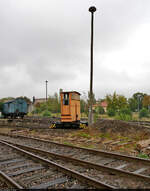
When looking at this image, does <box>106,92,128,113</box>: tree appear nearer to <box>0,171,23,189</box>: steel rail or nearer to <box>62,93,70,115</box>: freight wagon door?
<box>62,93,70,115</box>: freight wagon door

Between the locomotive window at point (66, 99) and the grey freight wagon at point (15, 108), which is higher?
the locomotive window at point (66, 99)

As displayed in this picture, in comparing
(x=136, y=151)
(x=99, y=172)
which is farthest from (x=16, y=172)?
(x=136, y=151)

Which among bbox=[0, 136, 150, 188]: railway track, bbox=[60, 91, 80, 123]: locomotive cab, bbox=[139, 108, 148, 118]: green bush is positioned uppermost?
bbox=[60, 91, 80, 123]: locomotive cab

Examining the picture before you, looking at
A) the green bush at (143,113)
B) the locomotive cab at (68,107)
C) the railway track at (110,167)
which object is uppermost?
the locomotive cab at (68,107)

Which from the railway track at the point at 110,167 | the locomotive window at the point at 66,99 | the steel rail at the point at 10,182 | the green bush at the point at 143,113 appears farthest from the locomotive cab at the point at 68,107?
the green bush at the point at 143,113

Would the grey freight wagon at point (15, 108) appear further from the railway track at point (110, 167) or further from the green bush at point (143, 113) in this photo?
Result: the railway track at point (110, 167)

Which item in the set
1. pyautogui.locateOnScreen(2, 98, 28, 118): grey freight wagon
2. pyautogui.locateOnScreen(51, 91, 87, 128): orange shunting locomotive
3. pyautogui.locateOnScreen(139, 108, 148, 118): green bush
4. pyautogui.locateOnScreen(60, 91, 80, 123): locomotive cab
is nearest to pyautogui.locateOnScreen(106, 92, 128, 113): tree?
pyautogui.locateOnScreen(139, 108, 148, 118): green bush

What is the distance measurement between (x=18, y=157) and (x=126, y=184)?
3.92 metres

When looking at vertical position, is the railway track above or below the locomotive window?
below

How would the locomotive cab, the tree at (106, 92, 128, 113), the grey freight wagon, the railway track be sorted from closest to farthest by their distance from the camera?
the railway track < the locomotive cab < the grey freight wagon < the tree at (106, 92, 128, 113)

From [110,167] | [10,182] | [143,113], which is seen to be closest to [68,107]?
[110,167]

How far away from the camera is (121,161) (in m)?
5.35

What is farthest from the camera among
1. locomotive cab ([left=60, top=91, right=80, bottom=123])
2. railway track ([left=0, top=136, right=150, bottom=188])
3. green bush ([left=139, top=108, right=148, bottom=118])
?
green bush ([left=139, top=108, right=148, bottom=118])

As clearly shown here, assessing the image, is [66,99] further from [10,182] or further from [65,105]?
[10,182]
